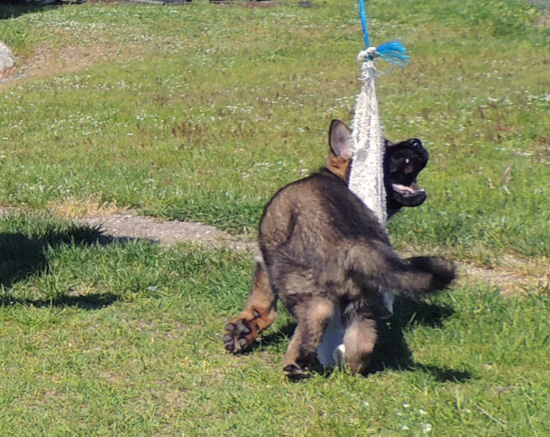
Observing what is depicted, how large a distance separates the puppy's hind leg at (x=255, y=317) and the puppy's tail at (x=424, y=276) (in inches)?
38.7

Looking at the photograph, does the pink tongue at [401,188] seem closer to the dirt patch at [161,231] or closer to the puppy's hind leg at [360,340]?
the puppy's hind leg at [360,340]

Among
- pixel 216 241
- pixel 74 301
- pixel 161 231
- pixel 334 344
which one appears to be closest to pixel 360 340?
pixel 334 344

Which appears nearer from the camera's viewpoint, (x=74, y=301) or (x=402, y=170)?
(x=402, y=170)

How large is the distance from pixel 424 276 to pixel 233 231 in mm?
3382

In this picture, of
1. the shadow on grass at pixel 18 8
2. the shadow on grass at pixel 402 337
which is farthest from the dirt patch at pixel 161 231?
the shadow on grass at pixel 18 8

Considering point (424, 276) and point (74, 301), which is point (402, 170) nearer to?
point (424, 276)

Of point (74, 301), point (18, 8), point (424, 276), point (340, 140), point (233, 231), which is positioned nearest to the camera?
point (424, 276)

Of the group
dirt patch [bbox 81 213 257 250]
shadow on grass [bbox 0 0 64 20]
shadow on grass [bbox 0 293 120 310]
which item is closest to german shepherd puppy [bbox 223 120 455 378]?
shadow on grass [bbox 0 293 120 310]

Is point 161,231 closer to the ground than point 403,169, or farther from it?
closer to the ground

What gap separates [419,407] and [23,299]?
281 cm

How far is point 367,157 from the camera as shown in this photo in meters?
4.65

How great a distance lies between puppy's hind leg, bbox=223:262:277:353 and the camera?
4809 mm

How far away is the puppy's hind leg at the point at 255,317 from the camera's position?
4.81 m

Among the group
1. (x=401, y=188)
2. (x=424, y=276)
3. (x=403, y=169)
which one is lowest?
(x=424, y=276)
